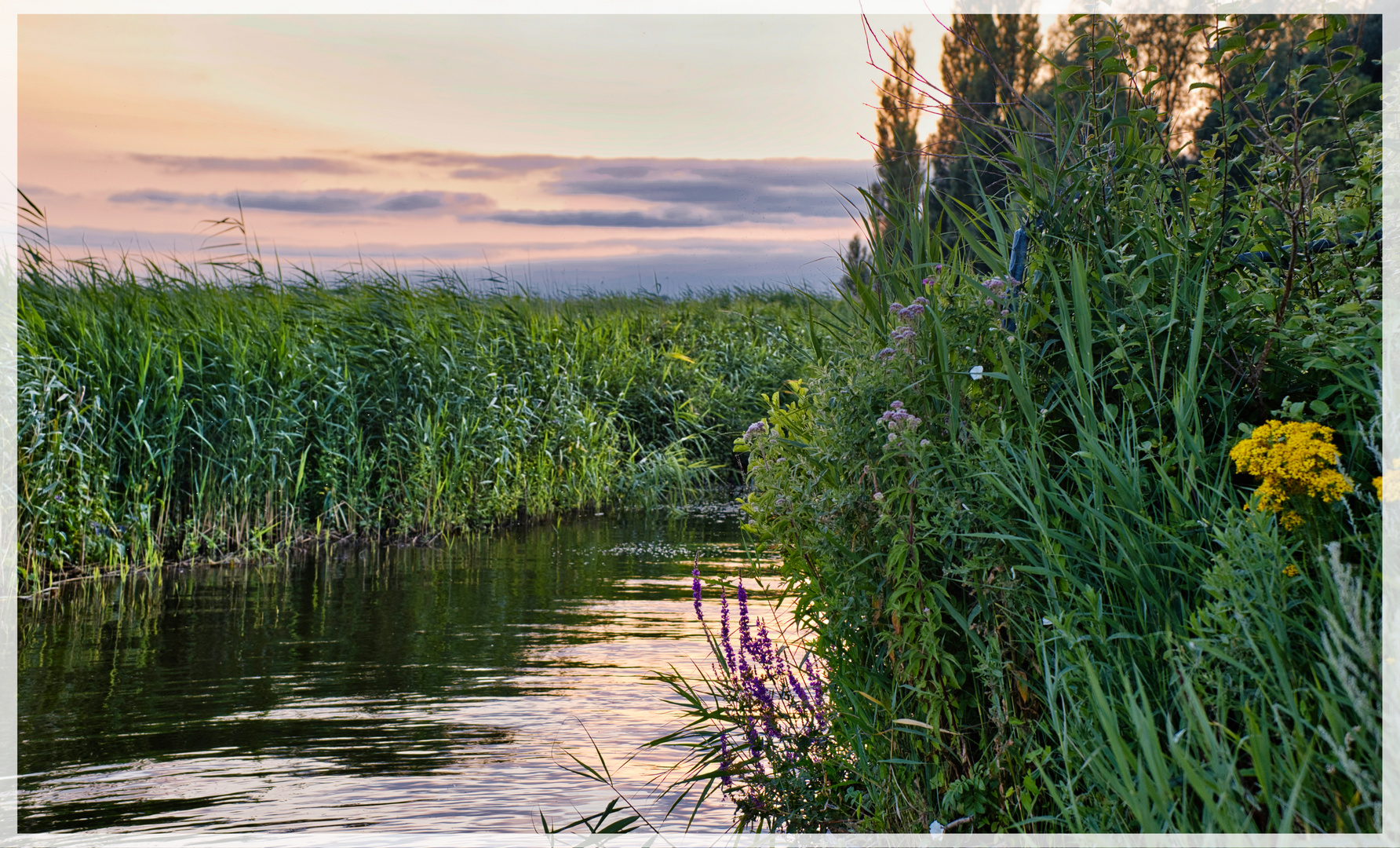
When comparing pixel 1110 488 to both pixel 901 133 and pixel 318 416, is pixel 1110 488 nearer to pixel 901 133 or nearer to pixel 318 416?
pixel 901 133

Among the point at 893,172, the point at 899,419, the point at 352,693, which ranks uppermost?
the point at 893,172

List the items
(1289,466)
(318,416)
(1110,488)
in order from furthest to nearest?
1. (318,416)
2. (1110,488)
3. (1289,466)

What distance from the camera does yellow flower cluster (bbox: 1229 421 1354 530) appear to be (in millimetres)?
2518

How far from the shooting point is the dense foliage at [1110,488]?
8.20 ft

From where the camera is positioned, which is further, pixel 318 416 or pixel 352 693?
pixel 318 416

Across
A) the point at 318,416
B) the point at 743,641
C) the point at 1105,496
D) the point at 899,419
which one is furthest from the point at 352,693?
the point at 318,416

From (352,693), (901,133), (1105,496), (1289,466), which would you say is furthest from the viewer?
(352,693)

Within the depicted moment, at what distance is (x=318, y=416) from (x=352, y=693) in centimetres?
481

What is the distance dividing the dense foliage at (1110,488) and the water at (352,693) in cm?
124

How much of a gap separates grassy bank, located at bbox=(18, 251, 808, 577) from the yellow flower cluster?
7.97m

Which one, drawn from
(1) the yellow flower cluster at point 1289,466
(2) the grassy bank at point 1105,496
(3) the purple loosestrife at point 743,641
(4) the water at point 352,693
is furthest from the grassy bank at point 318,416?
(1) the yellow flower cluster at point 1289,466

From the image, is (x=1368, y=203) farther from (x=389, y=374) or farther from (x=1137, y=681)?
(x=389, y=374)

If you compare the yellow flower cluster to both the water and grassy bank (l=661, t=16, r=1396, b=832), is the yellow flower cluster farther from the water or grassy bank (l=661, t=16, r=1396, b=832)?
the water

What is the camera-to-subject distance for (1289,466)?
2533 millimetres
